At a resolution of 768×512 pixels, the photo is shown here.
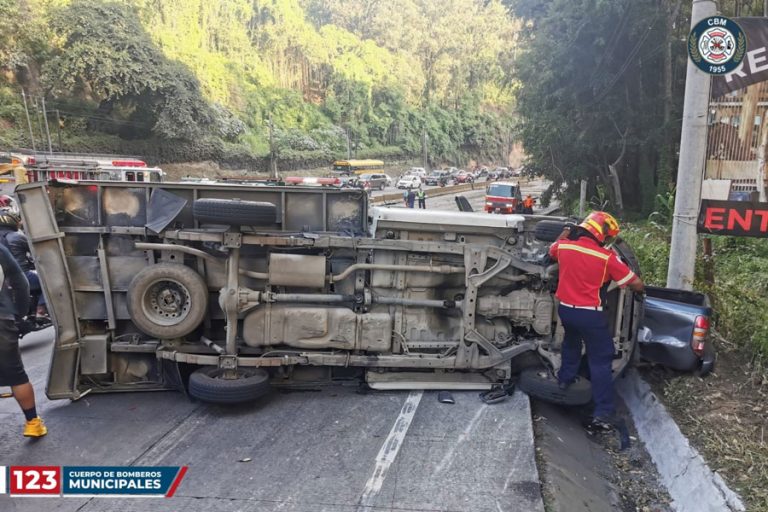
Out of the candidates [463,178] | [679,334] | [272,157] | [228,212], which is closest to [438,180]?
[463,178]

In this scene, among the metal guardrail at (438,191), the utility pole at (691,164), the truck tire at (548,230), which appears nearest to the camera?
the truck tire at (548,230)

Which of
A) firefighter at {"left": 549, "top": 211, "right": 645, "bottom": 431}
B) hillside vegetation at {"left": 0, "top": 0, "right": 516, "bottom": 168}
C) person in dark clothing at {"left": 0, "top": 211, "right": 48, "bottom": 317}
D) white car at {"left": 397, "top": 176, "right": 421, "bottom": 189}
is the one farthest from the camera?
white car at {"left": 397, "top": 176, "right": 421, "bottom": 189}

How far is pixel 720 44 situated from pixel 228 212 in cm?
460

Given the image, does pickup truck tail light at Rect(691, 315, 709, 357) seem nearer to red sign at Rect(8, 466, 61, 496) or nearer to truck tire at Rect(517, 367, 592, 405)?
truck tire at Rect(517, 367, 592, 405)

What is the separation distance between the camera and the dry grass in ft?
11.2

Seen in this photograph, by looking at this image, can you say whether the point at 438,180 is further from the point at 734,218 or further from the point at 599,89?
the point at 734,218

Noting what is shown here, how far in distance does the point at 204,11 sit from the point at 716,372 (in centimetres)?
6819

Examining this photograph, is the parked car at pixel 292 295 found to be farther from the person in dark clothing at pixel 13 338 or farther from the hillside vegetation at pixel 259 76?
the hillside vegetation at pixel 259 76

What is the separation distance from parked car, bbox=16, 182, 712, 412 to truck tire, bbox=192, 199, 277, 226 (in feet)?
0.27

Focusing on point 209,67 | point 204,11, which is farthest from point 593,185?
point 204,11

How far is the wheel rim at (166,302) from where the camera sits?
15.5ft

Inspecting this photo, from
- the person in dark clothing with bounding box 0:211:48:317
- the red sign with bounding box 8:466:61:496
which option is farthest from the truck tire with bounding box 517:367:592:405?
the person in dark clothing with bounding box 0:211:48:317

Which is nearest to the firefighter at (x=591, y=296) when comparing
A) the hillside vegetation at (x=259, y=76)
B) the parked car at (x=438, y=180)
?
the hillside vegetation at (x=259, y=76)

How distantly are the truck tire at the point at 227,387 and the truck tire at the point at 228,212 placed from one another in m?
1.29
